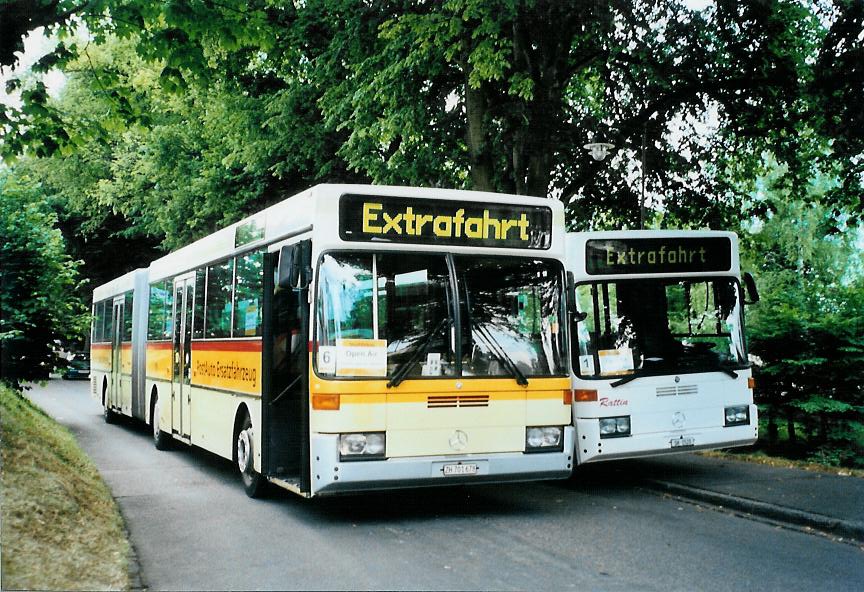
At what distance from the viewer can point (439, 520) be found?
9.32m

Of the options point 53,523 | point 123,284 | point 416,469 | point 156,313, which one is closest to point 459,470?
point 416,469

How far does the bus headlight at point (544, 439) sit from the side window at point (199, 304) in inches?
211

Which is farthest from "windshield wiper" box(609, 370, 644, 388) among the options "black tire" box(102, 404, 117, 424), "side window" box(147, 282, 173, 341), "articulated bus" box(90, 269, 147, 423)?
"black tire" box(102, 404, 117, 424)

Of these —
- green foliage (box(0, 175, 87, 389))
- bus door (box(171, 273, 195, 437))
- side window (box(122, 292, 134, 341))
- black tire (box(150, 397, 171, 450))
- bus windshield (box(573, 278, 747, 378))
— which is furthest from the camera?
side window (box(122, 292, 134, 341))

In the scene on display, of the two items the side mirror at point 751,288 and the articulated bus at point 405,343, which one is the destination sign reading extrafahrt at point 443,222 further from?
the side mirror at point 751,288

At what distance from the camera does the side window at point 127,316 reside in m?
18.7

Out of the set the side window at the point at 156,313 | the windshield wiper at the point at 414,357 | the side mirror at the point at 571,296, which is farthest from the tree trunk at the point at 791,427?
the side window at the point at 156,313

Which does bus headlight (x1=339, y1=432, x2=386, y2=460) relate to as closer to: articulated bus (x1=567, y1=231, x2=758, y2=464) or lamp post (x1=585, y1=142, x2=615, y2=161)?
articulated bus (x1=567, y1=231, x2=758, y2=464)

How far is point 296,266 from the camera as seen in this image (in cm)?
884

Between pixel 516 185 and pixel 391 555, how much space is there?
11101 mm

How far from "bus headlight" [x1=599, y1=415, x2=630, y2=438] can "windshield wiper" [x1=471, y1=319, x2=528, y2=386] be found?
2.02m

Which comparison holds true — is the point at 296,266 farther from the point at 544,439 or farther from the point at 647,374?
the point at 647,374

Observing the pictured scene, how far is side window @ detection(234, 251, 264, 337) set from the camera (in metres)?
10.3

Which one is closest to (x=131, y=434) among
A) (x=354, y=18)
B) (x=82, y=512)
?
(x=354, y=18)
